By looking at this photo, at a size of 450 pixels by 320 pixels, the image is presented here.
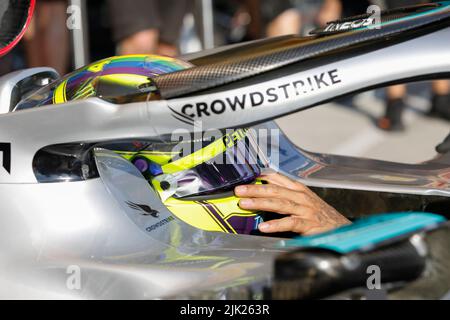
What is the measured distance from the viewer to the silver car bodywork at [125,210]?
1.47 m

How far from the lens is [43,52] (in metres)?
5.95

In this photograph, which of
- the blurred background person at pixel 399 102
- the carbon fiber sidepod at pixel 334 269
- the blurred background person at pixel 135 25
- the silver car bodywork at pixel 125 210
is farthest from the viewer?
the blurred background person at pixel 399 102

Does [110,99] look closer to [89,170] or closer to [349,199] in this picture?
[89,170]

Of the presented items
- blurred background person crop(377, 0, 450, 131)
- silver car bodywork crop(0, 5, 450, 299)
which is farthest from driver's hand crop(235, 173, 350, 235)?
blurred background person crop(377, 0, 450, 131)

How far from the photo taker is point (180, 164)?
201cm

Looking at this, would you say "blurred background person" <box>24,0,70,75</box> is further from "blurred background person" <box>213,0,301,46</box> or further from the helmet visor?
the helmet visor

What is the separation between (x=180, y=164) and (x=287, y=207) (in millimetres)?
286

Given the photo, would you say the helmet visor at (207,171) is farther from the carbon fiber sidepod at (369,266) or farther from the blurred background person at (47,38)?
the blurred background person at (47,38)

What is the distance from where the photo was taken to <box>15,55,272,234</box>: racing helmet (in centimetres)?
197

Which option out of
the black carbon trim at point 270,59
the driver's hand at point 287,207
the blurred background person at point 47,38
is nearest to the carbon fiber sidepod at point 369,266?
the black carbon trim at point 270,59

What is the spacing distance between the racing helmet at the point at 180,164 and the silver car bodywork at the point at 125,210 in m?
0.07
